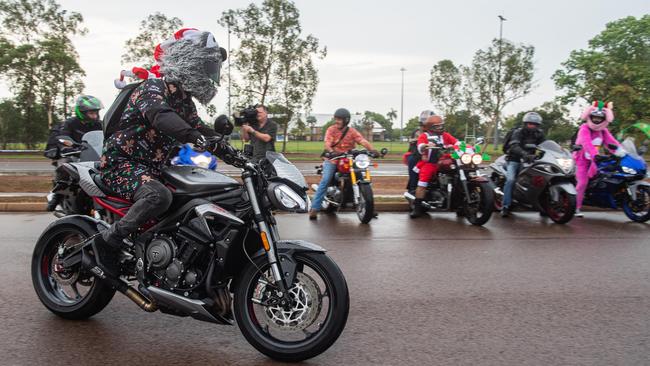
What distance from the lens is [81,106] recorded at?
819cm

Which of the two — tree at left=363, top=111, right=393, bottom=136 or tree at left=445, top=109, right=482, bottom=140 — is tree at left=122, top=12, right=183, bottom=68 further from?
tree at left=363, top=111, right=393, bottom=136

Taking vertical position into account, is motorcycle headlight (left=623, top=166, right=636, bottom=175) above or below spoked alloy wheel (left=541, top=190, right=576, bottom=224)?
above

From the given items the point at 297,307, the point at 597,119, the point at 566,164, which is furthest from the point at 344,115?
the point at 297,307

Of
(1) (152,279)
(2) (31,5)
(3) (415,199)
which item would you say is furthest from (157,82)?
(2) (31,5)

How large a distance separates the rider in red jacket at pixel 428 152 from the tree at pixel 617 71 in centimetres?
3459

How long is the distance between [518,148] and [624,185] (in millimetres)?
1798

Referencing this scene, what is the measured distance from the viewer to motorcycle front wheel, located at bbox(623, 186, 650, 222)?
31.0ft

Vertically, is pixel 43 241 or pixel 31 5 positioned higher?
pixel 31 5

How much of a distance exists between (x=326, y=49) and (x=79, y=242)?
3546 cm

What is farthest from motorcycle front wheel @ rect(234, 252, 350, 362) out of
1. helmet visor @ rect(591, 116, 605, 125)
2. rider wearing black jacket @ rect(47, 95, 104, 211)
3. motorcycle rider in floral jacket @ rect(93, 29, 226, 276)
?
helmet visor @ rect(591, 116, 605, 125)

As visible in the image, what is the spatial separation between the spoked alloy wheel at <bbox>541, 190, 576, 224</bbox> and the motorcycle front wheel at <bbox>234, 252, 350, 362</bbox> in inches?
268

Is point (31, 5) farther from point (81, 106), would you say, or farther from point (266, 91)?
point (81, 106)

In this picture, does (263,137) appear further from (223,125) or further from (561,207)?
(223,125)

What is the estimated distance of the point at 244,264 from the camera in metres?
3.70
